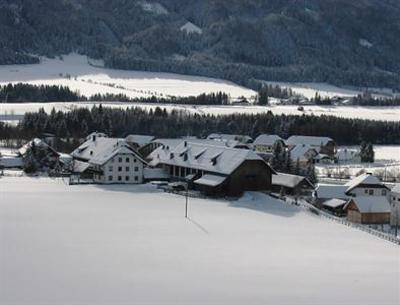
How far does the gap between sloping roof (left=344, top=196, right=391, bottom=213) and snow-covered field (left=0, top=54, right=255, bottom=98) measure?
93.6m

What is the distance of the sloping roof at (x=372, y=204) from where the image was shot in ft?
117

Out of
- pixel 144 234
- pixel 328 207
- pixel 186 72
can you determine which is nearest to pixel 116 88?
pixel 186 72

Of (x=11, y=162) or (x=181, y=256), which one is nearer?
(x=181, y=256)

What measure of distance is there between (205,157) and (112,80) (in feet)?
371

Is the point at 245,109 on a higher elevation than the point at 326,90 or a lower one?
lower

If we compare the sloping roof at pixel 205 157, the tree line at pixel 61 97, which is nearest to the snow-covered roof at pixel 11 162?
the sloping roof at pixel 205 157

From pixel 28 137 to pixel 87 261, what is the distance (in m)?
46.9

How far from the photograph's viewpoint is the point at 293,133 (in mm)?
86188

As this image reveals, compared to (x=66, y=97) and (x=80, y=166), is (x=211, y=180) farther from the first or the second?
(x=66, y=97)

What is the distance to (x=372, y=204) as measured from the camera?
36.1 m

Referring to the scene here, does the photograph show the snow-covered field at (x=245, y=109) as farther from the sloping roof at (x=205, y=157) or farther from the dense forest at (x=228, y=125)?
the sloping roof at (x=205, y=157)

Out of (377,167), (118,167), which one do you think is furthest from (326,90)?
(118,167)

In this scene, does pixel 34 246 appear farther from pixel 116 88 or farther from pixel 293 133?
pixel 116 88

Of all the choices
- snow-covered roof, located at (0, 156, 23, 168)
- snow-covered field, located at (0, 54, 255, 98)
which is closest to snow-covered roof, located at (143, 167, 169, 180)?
snow-covered roof, located at (0, 156, 23, 168)
